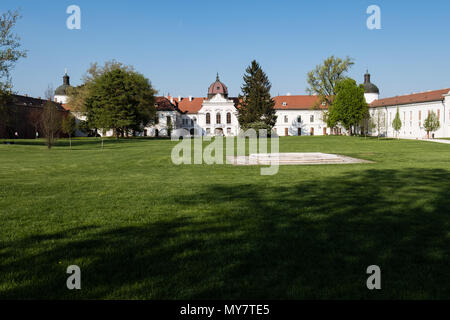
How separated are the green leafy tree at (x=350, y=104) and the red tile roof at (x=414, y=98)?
59.5 feet

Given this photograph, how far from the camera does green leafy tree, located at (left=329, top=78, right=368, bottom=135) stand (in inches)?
2362

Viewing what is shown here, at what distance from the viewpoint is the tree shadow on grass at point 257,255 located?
3817mm

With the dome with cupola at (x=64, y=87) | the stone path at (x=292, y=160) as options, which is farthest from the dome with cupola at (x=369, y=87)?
the stone path at (x=292, y=160)

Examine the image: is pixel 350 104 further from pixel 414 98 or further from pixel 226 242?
pixel 226 242

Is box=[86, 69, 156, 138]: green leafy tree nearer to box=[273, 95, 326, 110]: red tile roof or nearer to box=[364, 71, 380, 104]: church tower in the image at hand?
box=[273, 95, 326, 110]: red tile roof

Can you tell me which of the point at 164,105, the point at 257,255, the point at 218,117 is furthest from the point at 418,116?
the point at 257,255

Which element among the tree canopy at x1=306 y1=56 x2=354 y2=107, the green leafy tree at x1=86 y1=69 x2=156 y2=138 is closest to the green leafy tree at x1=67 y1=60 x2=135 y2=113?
the green leafy tree at x1=86 y1=69 x2=156 y2=138

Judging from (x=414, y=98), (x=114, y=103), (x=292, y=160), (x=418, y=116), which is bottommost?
(x=292, y=160)

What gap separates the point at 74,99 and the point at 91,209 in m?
69.7

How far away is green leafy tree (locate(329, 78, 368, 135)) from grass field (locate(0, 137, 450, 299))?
53.2 meters

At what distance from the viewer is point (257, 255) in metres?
4.81

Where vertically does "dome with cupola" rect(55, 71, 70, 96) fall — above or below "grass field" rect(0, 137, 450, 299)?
above

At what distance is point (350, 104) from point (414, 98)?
26516mm
